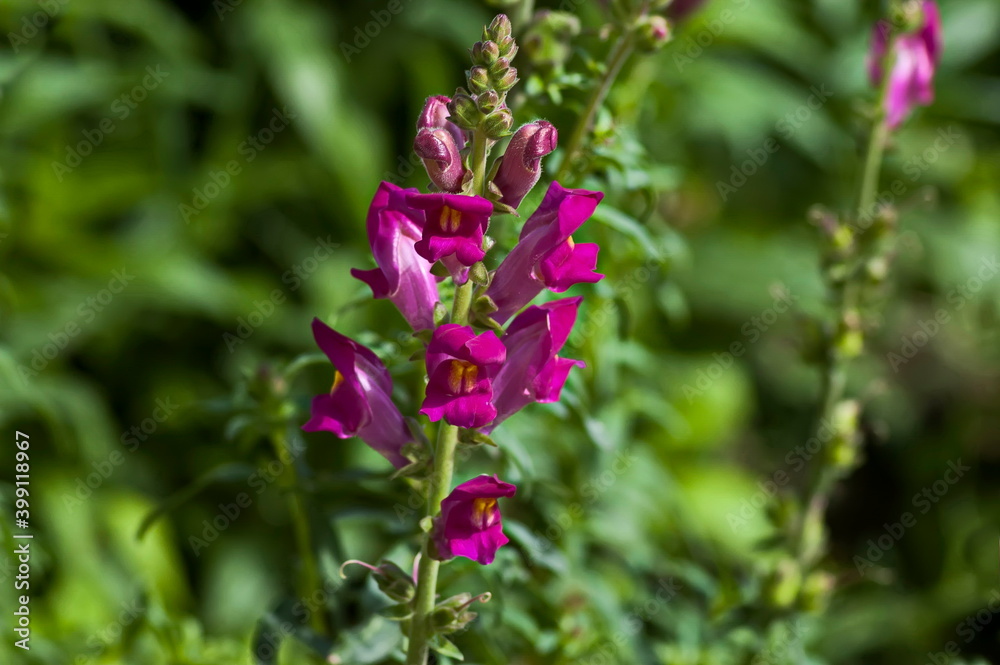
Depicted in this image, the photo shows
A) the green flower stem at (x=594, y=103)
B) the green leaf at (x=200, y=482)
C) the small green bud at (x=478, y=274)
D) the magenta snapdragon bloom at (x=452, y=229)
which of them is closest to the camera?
the magenta snapdragon bloom at (x=452, y=229)

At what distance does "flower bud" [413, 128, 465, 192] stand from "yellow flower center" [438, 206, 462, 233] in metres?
0.09

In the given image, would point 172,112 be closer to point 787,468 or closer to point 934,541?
point 787,468

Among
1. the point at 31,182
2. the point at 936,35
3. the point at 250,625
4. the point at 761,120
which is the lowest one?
the point at 250,625

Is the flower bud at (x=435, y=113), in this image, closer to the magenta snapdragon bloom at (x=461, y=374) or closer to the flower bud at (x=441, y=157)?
the flower bud at (x=441, y=157)

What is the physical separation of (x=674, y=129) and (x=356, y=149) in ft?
3.78

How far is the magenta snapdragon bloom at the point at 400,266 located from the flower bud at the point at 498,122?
6.0 inches

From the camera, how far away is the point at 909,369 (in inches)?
190

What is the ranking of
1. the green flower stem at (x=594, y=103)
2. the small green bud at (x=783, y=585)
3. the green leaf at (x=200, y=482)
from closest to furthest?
1. the green flower stem at (x=594, y=103)
2. the green leaf at (x=200, y=482)
3. the small green bud at (x=783, y=585)

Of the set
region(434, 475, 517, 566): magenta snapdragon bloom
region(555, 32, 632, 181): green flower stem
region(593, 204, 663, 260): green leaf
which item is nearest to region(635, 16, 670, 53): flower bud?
region(555, 32, 632, 181): green flower stem

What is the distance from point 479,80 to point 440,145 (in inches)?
3.6

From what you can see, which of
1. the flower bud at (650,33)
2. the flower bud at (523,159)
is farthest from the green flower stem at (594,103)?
the flower bud at (523,159)

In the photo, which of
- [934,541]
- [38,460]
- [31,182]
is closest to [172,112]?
[31,182]

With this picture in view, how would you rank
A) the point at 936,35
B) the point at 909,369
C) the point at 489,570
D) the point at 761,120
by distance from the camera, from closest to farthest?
the point at 489,570
the point at 936,35
the point at 761,120
the point at 909,369

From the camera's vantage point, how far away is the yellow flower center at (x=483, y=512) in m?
1.30
